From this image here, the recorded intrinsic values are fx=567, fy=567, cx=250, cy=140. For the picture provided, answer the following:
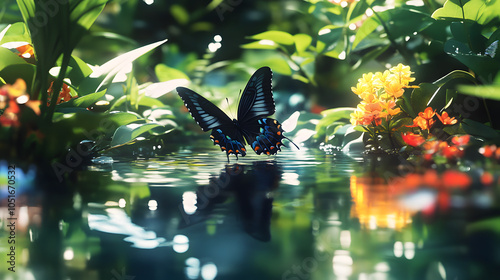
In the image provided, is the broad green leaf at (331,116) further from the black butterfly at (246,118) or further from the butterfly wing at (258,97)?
the butterfly wing at (258,97)

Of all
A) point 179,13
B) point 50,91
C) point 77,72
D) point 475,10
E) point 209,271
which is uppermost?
point 179,13

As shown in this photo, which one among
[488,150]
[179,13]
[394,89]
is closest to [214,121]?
[394,89]

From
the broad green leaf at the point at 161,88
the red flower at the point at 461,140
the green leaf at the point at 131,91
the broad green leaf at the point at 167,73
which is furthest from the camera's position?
the broad green leaf at the point at 167,73

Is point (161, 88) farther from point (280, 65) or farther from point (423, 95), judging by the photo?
point (423, 95)

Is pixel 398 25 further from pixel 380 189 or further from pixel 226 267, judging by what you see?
pixel 226 267

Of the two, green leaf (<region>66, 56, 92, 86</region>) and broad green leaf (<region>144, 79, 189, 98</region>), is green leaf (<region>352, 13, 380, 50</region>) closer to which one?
broad green leaf (<region>144, 79, 189, 98</region>)

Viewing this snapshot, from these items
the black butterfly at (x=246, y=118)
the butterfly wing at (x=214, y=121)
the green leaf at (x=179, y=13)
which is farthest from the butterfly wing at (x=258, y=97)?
the green leaf at (x=179, y=13)
